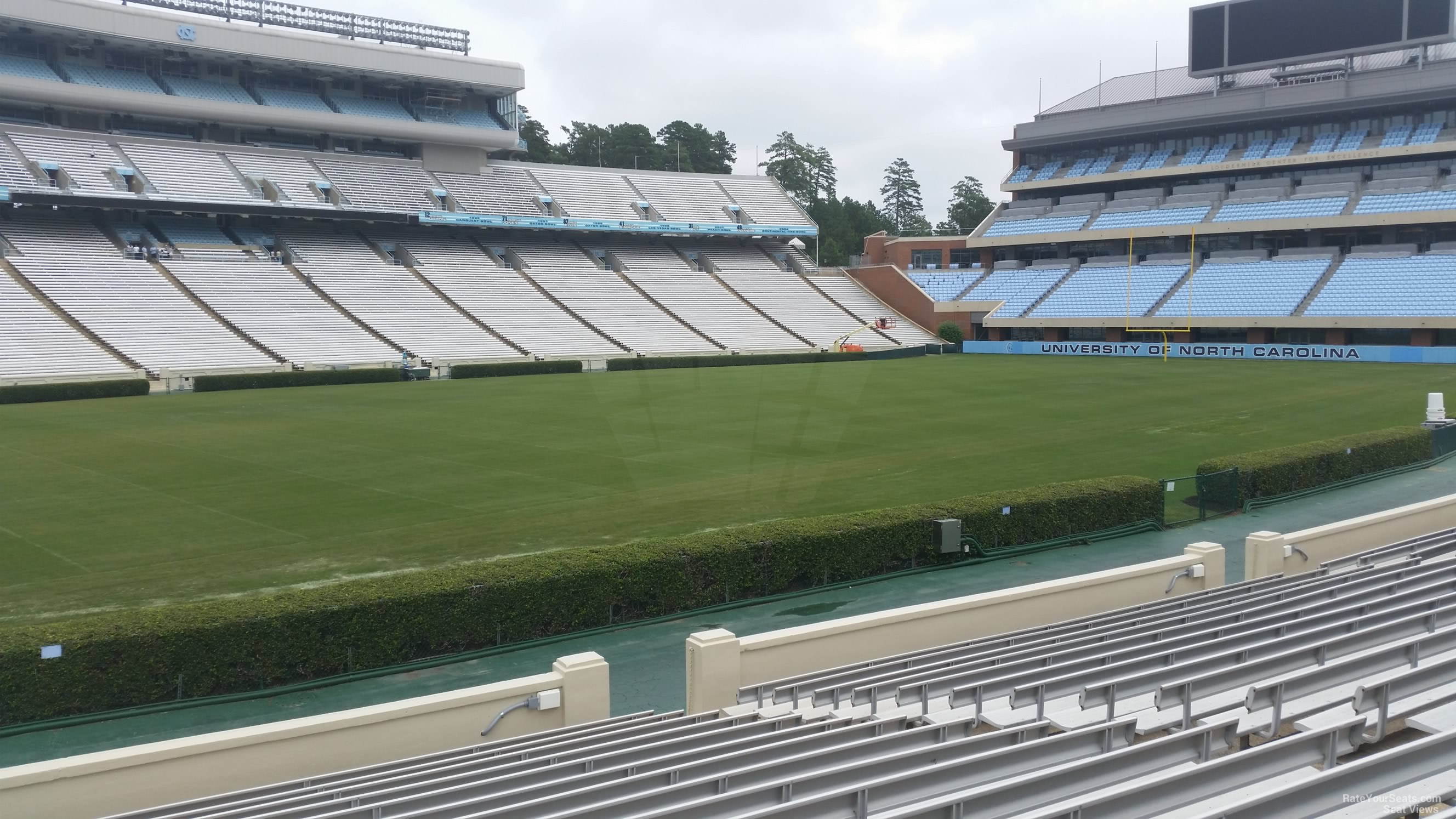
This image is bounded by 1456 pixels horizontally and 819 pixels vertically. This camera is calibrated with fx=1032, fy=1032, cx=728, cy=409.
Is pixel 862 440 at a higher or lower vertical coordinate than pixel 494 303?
lower

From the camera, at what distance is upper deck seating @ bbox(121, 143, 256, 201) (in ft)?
188

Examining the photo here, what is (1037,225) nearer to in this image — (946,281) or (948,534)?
(946,281)

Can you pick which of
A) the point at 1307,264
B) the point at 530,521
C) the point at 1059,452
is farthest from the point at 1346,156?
the point at 530,521

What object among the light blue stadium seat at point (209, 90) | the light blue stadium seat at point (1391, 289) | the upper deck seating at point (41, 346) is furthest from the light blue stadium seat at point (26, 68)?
the light blue stadium seat at point (1391, 289)

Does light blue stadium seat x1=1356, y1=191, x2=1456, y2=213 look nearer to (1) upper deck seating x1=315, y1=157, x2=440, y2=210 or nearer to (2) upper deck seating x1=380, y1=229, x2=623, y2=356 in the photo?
(2) upper deck seating x1=380, y1=229, x2=623, y2=356

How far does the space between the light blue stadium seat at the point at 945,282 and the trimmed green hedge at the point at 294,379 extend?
3948 centimetres

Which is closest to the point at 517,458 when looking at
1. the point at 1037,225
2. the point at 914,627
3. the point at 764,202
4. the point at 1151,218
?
the point at 914,627

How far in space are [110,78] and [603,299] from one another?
31261 millimetres

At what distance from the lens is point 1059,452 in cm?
2403

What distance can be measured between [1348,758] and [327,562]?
1344 cm

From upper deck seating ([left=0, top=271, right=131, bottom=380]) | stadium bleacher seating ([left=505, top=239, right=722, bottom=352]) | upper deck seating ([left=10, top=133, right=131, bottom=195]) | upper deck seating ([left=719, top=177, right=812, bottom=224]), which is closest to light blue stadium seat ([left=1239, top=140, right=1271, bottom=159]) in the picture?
upper deck seating ([left=719, top=177, right=812, bottom=224])

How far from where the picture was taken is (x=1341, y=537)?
12930 mm

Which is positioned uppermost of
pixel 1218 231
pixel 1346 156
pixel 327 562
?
pixel 1346 156

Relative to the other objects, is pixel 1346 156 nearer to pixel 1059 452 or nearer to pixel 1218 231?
pixel 1218 231
